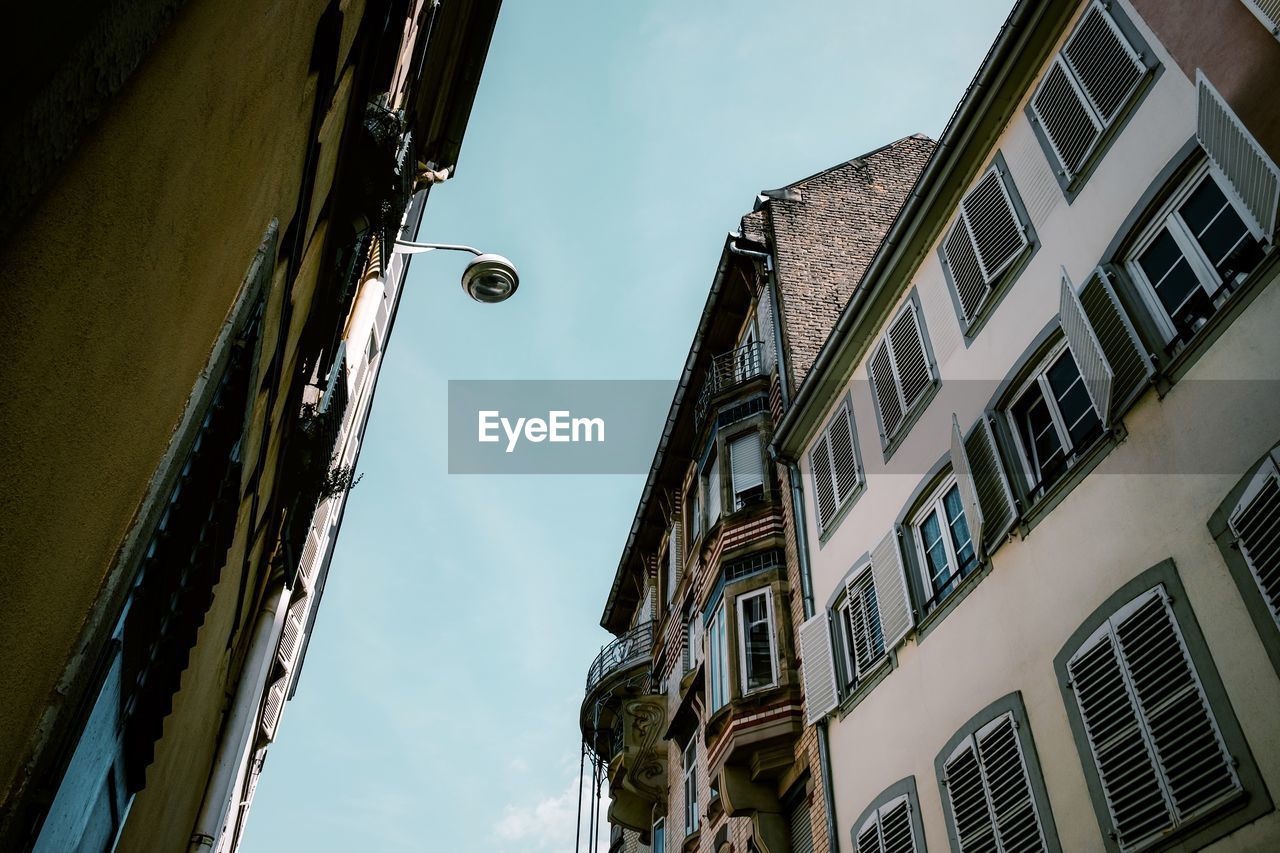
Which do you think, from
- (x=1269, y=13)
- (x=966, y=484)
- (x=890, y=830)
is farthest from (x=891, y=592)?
(x=1269, y=13)

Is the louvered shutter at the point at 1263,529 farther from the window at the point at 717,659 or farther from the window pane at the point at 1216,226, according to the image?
the window at the point at 717,659

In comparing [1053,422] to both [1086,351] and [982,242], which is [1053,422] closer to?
[1086,351]

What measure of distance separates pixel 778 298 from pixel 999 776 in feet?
38.4

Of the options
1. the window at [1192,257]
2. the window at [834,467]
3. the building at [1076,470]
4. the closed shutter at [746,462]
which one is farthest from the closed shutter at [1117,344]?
the closed shutter at [746,462]

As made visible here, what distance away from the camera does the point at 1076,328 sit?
924cm

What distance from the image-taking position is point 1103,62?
9969 millimetres

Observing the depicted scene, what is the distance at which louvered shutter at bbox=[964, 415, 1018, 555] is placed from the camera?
9938 mm

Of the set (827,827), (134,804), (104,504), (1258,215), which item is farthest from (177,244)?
(827,827)

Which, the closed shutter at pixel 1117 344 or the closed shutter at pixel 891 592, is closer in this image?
the closed shutter at pixel 1117 344

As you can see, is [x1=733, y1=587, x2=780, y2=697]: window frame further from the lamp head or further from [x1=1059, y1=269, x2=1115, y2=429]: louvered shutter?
[x1=1059, y1=269, x2=1115, y2=429]: louvered shutter

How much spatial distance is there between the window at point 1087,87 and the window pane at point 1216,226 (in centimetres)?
163

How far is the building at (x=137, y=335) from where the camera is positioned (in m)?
2.38

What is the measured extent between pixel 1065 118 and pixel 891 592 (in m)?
5.91

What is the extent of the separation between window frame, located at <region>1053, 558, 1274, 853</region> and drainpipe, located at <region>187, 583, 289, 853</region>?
991cm
